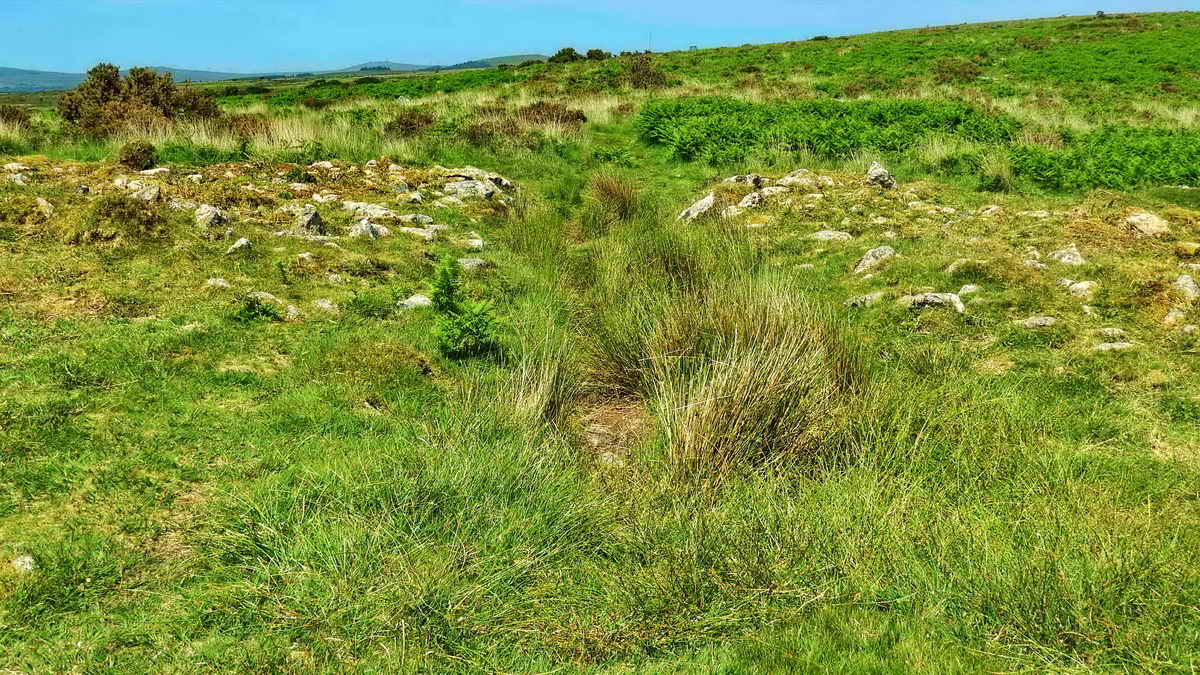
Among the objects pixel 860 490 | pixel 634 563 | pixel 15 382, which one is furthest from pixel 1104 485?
pixel 15 382

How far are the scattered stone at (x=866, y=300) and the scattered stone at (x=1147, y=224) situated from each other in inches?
129

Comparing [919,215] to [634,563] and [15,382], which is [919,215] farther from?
[15,382]

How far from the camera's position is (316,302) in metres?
6.15

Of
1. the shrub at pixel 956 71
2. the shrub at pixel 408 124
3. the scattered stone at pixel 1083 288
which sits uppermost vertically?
the shrub at pixel 956 71

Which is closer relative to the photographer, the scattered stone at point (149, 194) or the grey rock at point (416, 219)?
the scattered stone at point (149, 194)

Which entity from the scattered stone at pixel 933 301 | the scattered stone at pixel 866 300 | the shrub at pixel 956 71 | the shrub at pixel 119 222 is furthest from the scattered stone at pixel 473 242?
the shrub at pixel 956 71

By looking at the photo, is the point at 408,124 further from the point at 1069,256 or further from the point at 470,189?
the point at 1069,256

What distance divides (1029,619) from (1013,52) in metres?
36.8

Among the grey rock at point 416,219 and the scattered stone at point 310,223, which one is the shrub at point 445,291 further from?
the grey rock at point 416,219

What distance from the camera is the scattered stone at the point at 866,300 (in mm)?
6715

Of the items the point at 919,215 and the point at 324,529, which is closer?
the point at 324,529

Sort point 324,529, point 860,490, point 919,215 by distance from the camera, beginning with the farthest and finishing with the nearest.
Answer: point 919,215 < point 860,490 < point 324,529

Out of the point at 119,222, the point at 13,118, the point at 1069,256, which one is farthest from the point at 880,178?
the point at 13,118

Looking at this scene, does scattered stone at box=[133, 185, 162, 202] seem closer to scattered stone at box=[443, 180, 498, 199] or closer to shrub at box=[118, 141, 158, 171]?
shrub at box=[118, 141, 158, 171]
